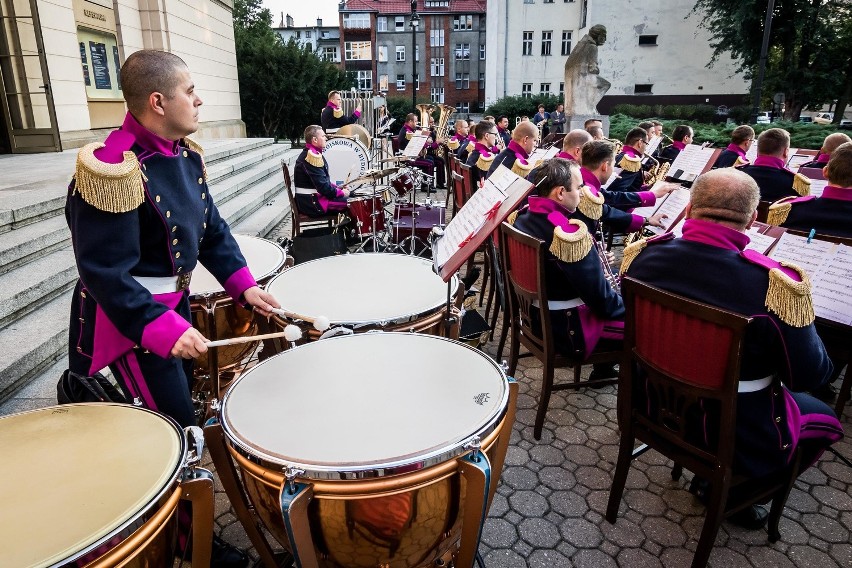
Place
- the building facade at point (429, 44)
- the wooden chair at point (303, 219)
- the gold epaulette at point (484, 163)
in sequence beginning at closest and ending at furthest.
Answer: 1. the wooden chair at point (303, 219)
2. the gold epaulette at point (484, 163)
3. the building facade at point (429, 44)

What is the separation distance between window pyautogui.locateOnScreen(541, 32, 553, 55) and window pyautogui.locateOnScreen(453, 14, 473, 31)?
13598mm

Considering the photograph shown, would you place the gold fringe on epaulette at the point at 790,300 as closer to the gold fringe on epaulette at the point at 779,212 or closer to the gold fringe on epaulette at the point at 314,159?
the gold fringe on epaulette at the point at 779,212

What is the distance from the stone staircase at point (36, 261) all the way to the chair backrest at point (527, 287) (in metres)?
2.69

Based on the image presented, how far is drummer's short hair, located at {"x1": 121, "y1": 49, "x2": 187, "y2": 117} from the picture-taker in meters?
1.75

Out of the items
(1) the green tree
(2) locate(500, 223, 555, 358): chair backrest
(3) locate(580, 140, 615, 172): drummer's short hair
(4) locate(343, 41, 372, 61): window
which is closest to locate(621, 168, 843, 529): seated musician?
(2) locate(500, 223, 555, 358): chair backrest

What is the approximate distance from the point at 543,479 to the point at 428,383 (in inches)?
57.5

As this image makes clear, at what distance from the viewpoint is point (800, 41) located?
22578 mm

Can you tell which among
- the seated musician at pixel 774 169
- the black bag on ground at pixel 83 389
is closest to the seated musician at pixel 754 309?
the black bag on ground at pixel 83 389

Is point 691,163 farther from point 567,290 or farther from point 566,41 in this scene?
point 566,41

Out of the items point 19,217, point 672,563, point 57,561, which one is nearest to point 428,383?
point 57,561

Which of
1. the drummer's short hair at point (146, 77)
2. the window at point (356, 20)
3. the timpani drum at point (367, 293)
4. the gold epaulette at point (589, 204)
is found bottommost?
the timpani drum at point (367, 293)

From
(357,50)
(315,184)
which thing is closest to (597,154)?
(315,184)

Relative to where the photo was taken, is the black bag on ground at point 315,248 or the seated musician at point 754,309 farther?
the black bag on ground at point 315,248

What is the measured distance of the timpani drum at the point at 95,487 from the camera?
103 centimetres
